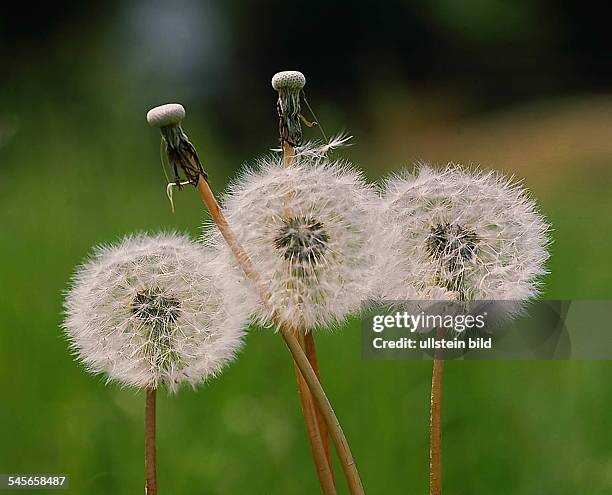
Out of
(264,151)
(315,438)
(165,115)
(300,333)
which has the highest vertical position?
(264,151)

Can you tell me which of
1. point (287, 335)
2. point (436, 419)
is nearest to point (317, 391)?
point (287, 335)

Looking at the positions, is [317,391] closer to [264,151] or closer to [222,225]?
[222,225]

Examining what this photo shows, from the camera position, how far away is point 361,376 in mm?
1089

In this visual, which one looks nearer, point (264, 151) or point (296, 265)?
point (296, 265)

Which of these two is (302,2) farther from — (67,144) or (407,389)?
(407,389)

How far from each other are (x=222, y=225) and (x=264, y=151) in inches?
13.2

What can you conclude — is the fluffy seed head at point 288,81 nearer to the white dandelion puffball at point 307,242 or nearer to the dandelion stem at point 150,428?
the white dandelion puffball at point 307,242

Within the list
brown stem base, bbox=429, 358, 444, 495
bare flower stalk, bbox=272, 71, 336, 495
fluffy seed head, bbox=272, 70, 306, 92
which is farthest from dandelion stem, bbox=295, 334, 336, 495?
fluffy seed head, bbox=272, 70, 306, 92

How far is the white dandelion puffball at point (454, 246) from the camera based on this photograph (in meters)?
0.86

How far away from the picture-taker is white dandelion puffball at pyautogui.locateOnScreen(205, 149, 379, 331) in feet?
2.68

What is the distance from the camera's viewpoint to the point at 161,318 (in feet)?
2.77

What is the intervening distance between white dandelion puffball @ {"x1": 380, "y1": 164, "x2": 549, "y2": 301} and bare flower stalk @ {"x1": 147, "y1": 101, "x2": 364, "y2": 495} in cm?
14

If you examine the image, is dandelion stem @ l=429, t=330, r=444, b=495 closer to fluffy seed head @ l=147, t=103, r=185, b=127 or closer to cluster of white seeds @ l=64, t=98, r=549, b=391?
cluster of white seeds @ l=64, t=98, r=549, b=391

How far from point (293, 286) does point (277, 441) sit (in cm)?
36
